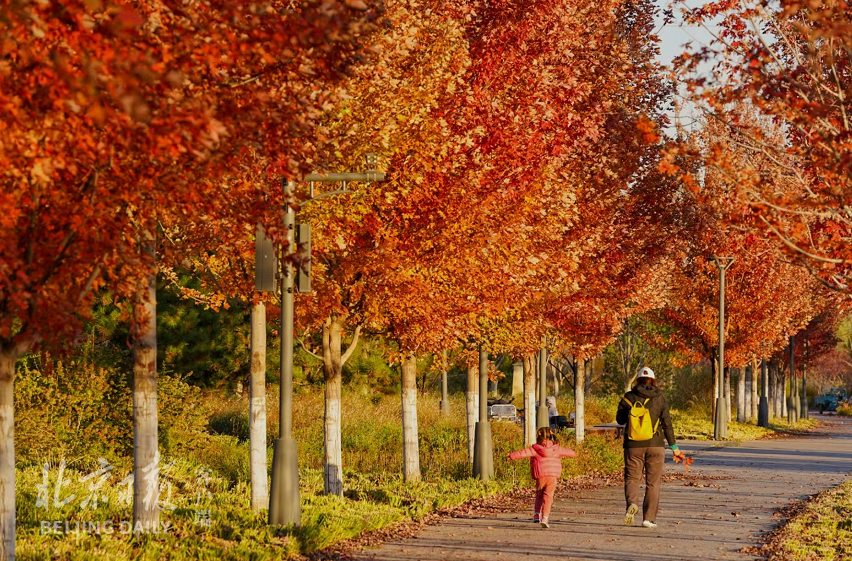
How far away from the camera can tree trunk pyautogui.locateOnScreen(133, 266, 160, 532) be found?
11453 mm

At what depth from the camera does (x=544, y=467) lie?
14336mm

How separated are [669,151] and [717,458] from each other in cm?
1902

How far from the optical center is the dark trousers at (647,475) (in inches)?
559

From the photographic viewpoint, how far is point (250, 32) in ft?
25.3

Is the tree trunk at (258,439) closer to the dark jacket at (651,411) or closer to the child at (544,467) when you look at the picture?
the child at (544,467)

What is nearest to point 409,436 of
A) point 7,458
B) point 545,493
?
point 545,493

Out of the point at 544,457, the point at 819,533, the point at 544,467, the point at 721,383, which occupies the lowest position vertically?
the point at 819,533

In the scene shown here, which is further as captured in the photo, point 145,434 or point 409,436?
point 409,436

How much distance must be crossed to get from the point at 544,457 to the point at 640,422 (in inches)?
50.2

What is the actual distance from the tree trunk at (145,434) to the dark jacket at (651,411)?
18.8 ft

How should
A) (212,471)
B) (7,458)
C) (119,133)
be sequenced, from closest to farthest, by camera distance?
(119,133), (7,458), (212,471)

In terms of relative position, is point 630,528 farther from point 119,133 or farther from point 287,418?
point 119,133

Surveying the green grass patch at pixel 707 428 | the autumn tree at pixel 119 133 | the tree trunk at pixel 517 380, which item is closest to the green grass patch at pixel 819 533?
the autumn tree at pixel 119 133

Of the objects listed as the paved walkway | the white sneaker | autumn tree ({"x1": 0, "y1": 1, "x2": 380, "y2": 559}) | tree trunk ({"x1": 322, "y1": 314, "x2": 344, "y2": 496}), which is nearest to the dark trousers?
the white sneaker
